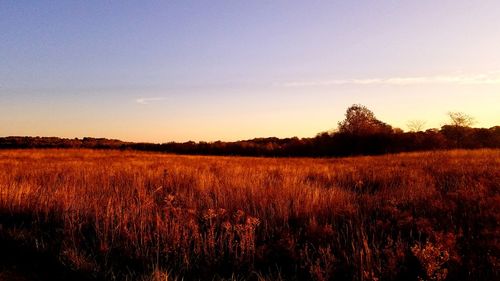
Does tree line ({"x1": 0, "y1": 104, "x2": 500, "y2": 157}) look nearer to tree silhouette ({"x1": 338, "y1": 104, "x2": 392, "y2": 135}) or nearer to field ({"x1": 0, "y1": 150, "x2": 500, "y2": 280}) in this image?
tree silhouette ({"x1": 338, "y1": 104, "x2": 392, "y2": 135})

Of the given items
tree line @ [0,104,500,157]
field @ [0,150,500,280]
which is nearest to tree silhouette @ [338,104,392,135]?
tree line @ [0,104,500,157]

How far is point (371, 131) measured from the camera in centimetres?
4491

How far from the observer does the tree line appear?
41875mm

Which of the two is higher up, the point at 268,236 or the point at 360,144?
the point at 360,144

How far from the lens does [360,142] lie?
44094 mm

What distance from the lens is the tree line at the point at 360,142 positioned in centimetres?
4188

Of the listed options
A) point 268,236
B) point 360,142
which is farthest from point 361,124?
point 268,236

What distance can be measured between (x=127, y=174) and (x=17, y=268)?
7.34 meters

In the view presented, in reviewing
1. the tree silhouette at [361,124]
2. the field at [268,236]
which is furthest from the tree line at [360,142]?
the field at [268,236]

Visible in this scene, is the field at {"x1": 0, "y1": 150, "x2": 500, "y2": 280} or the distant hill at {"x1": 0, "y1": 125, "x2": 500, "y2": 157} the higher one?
the distant hill at {"x1": 0, "y1": 125, "x2": 500, "y2": 157}

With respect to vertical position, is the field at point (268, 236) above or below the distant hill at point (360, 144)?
below

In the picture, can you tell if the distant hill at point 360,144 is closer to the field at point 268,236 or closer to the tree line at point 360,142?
the tree line at point 360,142

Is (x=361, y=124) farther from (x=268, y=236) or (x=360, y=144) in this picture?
(x=268, y=236)

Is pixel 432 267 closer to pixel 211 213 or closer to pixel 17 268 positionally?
pixel 211 213
